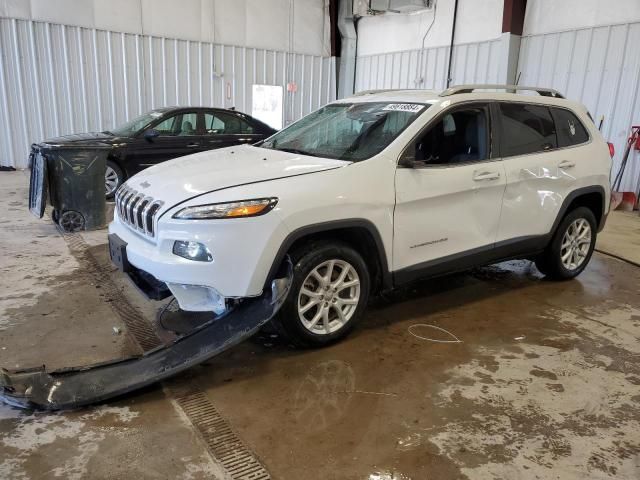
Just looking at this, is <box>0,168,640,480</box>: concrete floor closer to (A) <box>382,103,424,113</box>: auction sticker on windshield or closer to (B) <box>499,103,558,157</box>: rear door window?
(B) <box>499,103,558,157</box>: rear door window

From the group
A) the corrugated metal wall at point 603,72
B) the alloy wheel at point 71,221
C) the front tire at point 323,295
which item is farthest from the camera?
the corrugated metal wall at point 603,72

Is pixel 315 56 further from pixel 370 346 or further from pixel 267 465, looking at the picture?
pixel 267 465

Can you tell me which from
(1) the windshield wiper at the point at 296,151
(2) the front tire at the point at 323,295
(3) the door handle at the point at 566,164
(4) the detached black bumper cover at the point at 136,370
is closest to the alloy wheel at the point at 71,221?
(1) the windshield wiper at the point at 296,151

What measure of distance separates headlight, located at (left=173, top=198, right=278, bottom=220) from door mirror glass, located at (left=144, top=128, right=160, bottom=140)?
518 centimetres

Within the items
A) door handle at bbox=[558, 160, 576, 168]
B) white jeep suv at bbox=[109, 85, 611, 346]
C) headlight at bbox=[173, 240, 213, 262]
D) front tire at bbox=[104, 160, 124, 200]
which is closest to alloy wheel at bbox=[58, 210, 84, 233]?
front tire at bbox=[104, 160, 124, 200]

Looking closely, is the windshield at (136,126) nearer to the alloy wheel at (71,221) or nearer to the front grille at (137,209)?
the alloy wheel at (71,221)

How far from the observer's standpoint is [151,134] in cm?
755

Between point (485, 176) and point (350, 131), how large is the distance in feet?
3.51

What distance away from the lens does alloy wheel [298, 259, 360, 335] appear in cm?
316

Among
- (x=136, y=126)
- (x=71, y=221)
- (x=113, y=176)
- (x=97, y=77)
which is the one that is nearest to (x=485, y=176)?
(x=71, y=221)

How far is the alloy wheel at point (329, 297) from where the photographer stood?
3.16 m

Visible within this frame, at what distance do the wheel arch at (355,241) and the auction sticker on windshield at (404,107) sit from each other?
1.00m

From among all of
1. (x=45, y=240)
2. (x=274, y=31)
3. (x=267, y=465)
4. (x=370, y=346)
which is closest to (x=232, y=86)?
(x=274, y=31)

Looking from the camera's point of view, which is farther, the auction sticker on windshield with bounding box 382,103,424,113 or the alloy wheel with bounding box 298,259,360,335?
the auction sticker on windshield with bounding box 382,103,424,113
